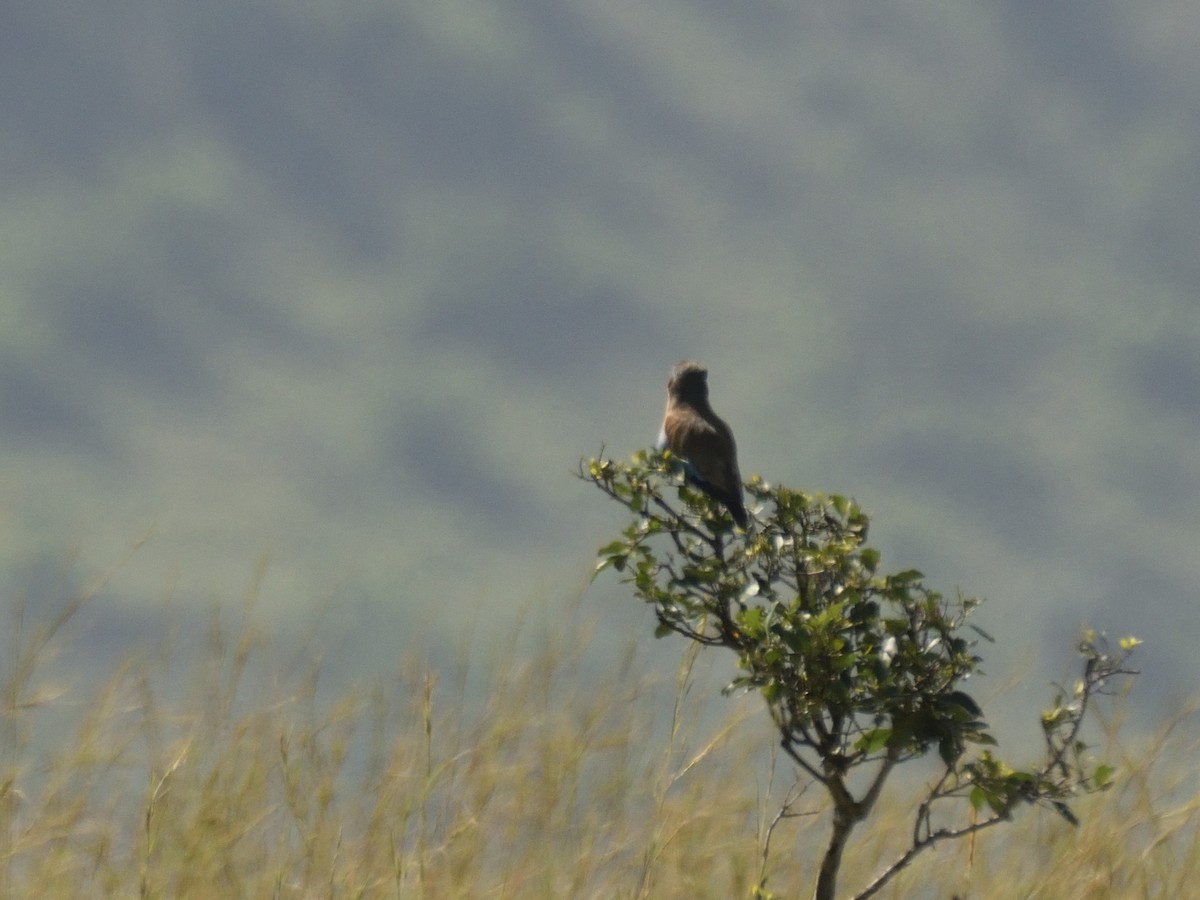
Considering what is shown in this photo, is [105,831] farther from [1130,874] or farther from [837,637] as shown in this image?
[1130,874]

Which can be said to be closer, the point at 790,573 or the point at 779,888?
the point at 790,573

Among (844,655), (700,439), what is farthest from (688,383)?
(844,655)

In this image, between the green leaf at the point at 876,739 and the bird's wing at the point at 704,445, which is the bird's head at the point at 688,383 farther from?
the green leaf at the point at 876,739

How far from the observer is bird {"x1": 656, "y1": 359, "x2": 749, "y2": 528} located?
4.16 m

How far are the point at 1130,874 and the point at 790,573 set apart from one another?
7.75ft

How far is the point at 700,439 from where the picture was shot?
469cm

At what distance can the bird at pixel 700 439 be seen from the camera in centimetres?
416

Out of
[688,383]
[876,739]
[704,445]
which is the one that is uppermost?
[688,383]

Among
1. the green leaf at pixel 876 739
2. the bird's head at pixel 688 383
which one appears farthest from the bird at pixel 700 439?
the green leaf at pixel 876 739

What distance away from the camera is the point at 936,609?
329 centimetres

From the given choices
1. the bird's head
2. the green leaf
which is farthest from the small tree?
the bird's head

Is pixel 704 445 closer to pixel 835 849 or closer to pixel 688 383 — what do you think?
pixel 688 383

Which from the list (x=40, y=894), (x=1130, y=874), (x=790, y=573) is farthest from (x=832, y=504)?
(x=40, y=894)

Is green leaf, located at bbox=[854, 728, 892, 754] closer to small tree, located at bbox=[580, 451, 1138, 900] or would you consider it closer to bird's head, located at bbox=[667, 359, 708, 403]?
small tree, located at bbox=[580, 451, 1138, 900]
